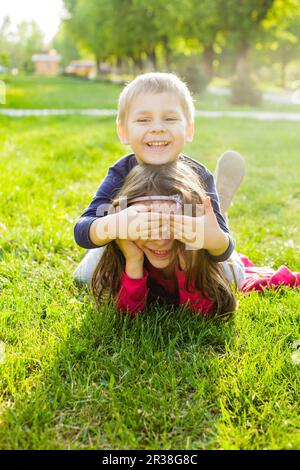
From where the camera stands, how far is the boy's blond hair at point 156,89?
2.56m

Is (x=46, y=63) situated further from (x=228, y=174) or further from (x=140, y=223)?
(x=140, y=223)

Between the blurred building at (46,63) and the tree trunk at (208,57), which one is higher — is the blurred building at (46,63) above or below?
above

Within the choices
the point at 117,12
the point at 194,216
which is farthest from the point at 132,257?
the point at 117,12

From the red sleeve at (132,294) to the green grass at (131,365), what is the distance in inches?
2.4

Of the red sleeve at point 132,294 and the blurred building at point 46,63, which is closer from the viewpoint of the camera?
the red sleeve at point 132,294

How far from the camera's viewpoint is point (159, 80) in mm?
2580

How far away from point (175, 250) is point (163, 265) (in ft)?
0.40

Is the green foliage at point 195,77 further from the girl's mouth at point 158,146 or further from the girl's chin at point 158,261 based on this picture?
the girl's chin at point 158,261

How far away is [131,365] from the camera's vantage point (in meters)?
2.13

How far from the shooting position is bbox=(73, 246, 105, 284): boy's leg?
2.97 metres

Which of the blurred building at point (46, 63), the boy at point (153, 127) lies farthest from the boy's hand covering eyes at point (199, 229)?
the blurred building at point (46, 63)

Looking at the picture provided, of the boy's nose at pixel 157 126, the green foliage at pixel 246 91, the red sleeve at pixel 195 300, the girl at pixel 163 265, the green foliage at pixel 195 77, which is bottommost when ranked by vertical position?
the red sleeve at pixel 195 300

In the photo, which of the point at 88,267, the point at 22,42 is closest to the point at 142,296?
the point at 88,267

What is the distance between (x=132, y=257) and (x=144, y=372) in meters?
0.59
